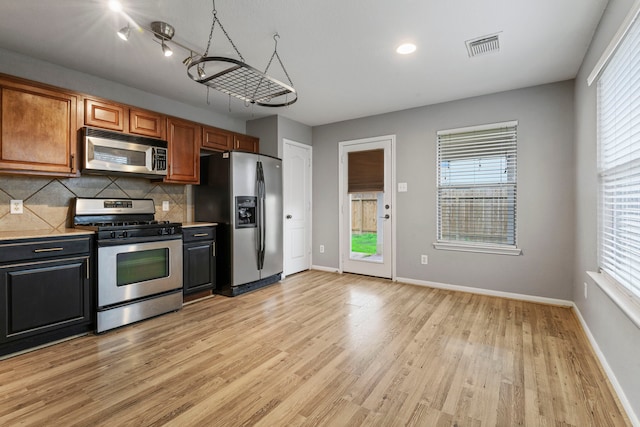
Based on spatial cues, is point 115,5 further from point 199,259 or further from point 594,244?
point 594,244

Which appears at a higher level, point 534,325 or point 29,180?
point 29,180

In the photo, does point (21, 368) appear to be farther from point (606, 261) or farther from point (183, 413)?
point (606, 261)

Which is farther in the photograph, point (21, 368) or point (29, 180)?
point (29, 180)

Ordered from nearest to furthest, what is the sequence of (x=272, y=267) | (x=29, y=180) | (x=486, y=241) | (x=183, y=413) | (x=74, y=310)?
(x=183, y=413) → (x=74, y=310) → (x=29, y=180) → (x=486, y=241) → (x=272, y=267)

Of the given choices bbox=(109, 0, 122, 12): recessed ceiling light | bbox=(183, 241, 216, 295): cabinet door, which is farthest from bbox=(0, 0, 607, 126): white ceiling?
bbox=(183, 241, 216, 295): cabinet door

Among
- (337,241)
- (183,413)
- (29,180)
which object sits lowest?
(183,413)

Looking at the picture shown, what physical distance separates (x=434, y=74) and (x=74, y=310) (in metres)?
4.04

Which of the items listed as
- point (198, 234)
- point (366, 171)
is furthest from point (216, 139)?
point (366, 171)

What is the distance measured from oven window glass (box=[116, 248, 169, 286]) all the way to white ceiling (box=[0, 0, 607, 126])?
6.06 feet

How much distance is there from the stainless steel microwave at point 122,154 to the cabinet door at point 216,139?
0.61 meters

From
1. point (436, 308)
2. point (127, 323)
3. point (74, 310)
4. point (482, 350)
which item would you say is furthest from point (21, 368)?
point (436, 308)

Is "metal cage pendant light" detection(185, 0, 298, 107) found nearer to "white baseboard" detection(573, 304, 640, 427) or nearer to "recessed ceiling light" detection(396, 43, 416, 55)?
"recessed ceiling light" detection(396, 43, 416, 55)

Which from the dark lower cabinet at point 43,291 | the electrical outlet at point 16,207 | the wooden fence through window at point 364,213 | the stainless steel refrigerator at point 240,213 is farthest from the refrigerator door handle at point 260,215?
the electrical outlet at point 16,207

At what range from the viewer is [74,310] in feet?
8.45
